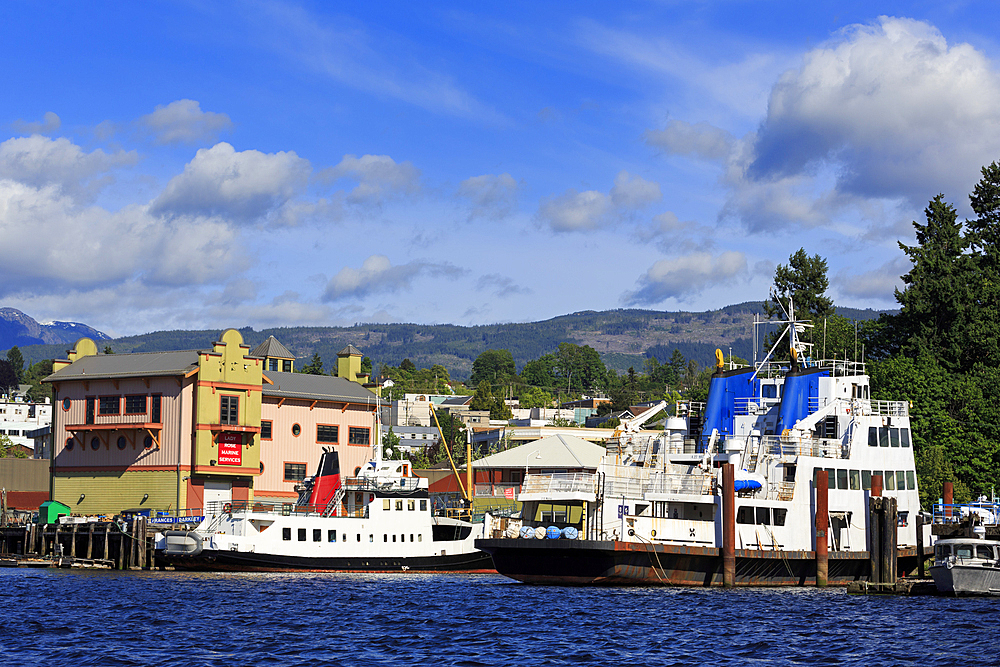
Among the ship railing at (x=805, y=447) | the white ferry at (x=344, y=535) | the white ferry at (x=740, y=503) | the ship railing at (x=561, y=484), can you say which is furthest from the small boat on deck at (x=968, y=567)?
the white ferry at (x=344, y=535)

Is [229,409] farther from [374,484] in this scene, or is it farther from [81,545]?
[374,484]

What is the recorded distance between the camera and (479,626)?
35812 millimetres

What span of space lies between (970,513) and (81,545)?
1762 inches

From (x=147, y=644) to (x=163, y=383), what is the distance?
4647cm

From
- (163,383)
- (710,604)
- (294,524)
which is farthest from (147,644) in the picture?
(163,383)

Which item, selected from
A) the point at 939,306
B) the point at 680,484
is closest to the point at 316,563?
the point at 680,484

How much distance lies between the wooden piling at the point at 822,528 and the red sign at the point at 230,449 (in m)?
41.3

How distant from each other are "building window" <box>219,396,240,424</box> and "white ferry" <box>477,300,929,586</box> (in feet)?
101

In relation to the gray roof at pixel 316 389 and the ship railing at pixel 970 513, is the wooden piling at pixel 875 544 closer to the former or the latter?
the ship railing at pixel 970 513

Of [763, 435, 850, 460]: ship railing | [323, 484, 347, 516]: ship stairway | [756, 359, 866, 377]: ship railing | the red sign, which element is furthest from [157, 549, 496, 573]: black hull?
[763, 435, 850, 460]: ship railing

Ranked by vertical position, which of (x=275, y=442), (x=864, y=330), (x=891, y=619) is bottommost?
(x=891, y=619)

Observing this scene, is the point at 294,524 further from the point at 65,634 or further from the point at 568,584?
the point at 65,634

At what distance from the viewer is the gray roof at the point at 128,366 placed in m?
76.8

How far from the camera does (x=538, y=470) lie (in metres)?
87.6
